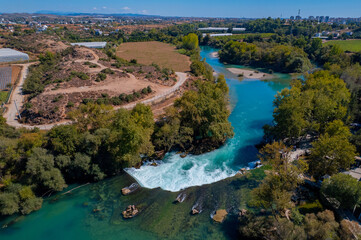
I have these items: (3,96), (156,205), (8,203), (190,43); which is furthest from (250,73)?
(8,203)

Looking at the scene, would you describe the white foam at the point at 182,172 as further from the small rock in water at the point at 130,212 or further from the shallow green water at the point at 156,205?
the small rock in water at the point at 130,212

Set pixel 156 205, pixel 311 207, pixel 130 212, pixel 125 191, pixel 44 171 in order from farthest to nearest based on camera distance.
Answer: pixel 125 191
pixel 44 171
pixel 156 205
pixel 130 212
pixel 311 207

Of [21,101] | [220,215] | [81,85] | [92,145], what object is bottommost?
[220,215]

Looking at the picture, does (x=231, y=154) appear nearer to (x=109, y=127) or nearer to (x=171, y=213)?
(x=171, y=213)

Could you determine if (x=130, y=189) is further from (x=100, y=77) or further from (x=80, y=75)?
(x=80, y=75)

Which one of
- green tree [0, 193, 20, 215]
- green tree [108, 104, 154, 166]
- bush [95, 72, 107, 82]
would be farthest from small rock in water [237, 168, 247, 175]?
bush [95, 72, 107, 82]

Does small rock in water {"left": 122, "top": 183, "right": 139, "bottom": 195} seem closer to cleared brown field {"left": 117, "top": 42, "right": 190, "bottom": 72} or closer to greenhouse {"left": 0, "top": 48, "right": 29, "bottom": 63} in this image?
cleared brown field {"left": 117, "top": 42, "right": 190, "bottom": 72}

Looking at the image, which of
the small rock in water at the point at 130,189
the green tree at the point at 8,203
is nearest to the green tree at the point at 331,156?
the small rock in water at the point at 130,189
